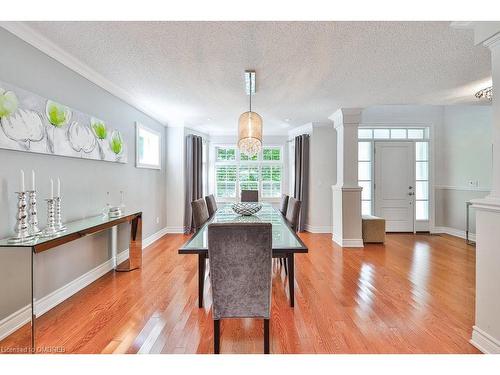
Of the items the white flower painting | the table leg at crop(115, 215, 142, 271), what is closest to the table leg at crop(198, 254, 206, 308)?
the table leg at crop(115, 215, 142, 271)

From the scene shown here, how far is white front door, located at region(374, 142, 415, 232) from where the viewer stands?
573cm

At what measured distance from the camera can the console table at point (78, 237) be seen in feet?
5.88

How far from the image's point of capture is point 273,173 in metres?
6.84

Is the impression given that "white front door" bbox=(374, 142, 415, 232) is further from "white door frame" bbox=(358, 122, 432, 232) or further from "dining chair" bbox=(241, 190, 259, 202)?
"dining chair" bbox=(241, 190, 259, 202)

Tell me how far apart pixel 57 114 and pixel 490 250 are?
11.9ft

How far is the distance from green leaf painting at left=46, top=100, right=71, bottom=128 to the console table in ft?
3.18

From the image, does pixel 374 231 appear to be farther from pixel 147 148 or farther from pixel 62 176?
pixel 62 176

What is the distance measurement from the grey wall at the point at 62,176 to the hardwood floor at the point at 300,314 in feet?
1.01

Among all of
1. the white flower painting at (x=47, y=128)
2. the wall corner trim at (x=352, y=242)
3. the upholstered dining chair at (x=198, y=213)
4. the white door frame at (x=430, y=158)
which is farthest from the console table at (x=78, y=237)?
the white door frame at (x=430, y=158)

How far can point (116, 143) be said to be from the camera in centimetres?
356

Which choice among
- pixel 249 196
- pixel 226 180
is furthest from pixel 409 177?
pixel 226 180

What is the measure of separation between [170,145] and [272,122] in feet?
7.41
